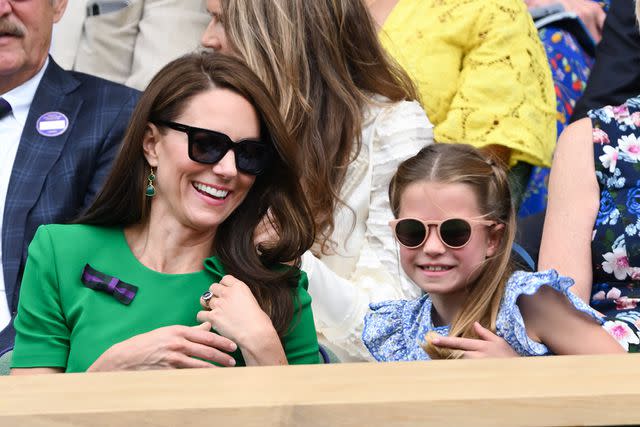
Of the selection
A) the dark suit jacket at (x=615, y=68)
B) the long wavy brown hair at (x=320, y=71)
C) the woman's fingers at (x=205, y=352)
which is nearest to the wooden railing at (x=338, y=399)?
the woman's fingers at (x=205, y=352)

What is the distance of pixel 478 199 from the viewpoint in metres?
2.52

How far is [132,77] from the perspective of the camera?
3994mm

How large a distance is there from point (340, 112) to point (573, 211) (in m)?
0.75

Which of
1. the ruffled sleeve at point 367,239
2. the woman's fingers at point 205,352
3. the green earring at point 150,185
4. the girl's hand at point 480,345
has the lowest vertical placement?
the ruffled sleeve at point 367,239

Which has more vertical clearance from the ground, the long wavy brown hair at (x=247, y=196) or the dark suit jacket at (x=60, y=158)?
the long wavy brown hair at (x=247, y=196)

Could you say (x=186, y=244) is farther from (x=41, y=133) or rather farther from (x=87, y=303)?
(x=41, y=133)

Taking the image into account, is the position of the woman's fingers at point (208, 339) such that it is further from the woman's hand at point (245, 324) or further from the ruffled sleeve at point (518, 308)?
the ruffled sleeve at point (518, 308)

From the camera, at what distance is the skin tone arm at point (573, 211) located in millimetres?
2816

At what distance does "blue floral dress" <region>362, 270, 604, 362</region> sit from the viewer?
7.60 ft

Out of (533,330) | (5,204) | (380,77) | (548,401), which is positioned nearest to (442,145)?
(533,330)

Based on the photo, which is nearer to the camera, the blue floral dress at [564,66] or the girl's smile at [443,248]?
the girl's smile at [443,248]

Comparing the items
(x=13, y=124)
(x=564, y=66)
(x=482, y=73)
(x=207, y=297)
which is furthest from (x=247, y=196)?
(x=564, y=66)

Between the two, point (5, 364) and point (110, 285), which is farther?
point (5, 364)

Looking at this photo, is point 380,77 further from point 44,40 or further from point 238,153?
point 238,153
